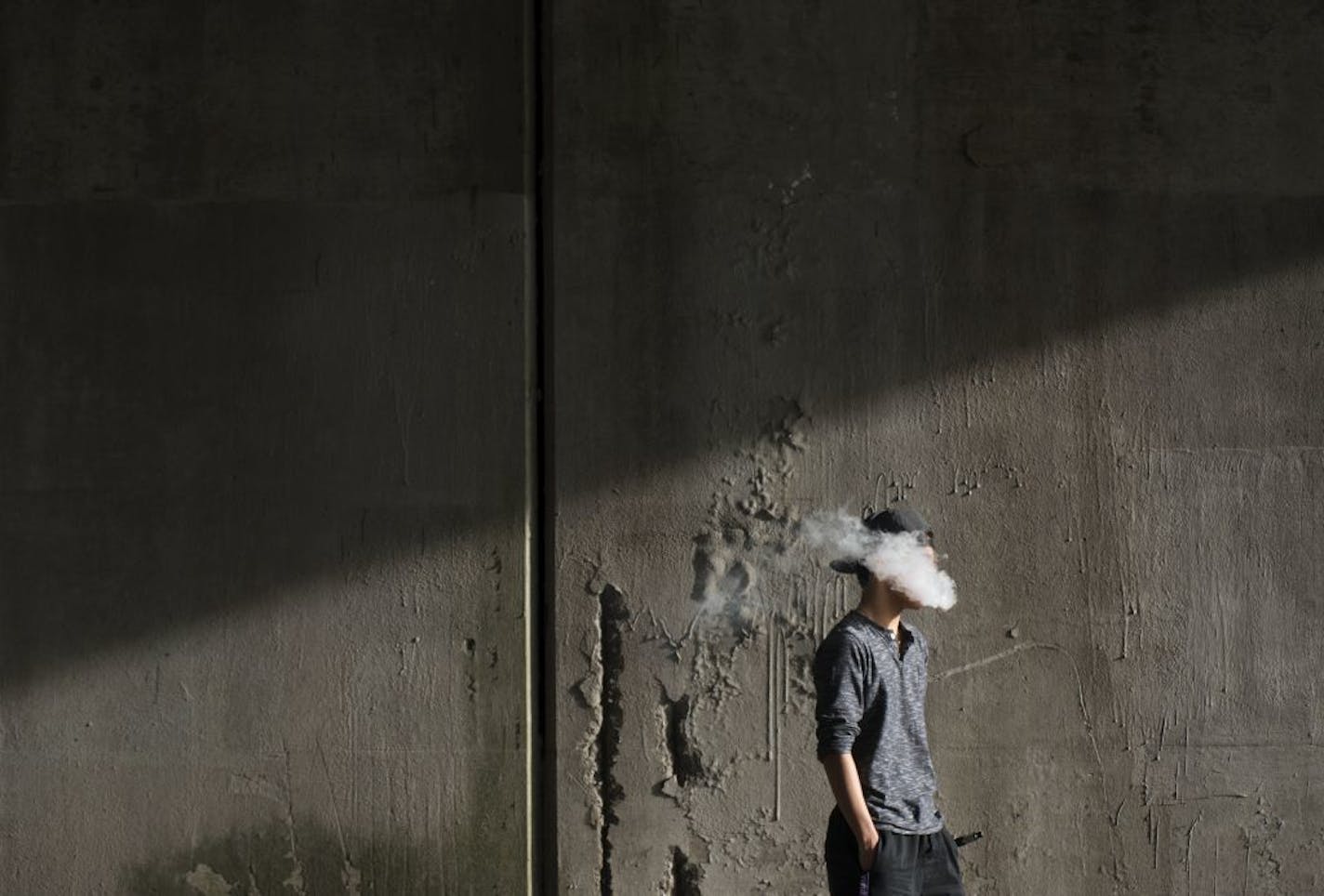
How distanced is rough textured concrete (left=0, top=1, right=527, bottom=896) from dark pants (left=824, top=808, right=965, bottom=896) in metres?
1.56

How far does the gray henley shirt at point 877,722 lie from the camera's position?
11.7 feet

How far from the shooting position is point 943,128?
16.4 feet

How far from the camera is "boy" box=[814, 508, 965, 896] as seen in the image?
3.51 m

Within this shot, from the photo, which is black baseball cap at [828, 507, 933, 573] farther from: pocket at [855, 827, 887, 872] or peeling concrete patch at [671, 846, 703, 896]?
peeling concrete patch at [671, 846, 703, 896]

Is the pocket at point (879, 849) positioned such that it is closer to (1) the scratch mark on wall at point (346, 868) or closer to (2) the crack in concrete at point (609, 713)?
(2) the crack in concrete at point (609, 713)

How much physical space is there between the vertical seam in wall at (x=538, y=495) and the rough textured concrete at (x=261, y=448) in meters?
0.05

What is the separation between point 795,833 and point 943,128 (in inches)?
103

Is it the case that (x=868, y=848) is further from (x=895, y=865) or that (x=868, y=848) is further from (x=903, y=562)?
(x=903, y=562)

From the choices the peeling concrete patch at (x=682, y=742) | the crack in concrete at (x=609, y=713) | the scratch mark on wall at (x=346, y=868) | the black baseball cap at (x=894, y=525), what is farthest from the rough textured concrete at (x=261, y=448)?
the black baseball cap at (x=894, y=525)

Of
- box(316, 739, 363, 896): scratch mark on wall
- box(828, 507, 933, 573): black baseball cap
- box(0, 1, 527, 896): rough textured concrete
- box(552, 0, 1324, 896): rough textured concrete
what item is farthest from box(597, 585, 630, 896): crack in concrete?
box(828, 507, 933, 573): black baseball cap

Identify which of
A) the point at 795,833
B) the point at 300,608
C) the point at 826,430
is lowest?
the point at 795,833

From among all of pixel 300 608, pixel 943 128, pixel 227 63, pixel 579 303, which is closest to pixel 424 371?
pixel 579 303

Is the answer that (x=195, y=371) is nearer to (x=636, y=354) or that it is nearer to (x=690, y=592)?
(x=636, y=354)

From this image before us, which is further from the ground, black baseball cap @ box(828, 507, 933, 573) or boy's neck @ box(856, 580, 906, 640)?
black baseball cap @ box(828, 507, 933, 573)
